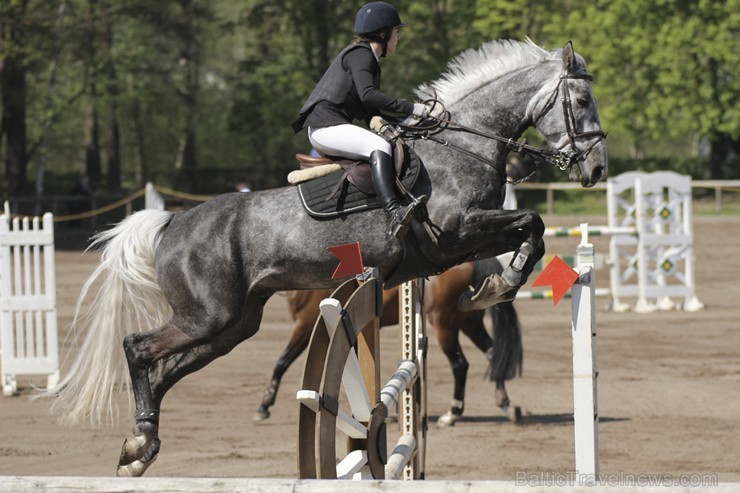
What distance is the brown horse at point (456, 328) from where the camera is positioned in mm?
7996

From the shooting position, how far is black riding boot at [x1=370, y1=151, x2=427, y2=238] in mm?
5320

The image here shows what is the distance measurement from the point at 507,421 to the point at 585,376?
13.3 feet

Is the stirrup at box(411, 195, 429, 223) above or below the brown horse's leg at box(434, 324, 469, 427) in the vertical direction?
above

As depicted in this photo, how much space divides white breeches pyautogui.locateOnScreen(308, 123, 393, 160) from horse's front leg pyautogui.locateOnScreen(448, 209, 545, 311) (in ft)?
1.82

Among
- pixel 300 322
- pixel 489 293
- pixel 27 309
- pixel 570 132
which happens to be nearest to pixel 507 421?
pixel 300 322

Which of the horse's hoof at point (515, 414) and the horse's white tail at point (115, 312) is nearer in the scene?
the horse's white tail at point (115, 312)

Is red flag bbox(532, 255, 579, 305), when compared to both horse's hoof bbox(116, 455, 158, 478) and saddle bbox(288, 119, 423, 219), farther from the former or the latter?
horse's hoof bbox(116, 455, 158, 478)

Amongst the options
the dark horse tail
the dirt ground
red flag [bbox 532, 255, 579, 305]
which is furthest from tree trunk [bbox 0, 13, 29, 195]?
red flag [bbox 532, 255, 579, 305]

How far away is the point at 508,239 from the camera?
5.60m

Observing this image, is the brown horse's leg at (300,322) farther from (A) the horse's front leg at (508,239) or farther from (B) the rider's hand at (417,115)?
(A) the horse's front leg at (508,239)

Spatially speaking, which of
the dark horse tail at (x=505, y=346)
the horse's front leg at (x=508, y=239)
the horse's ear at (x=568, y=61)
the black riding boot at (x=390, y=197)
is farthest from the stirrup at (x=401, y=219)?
the dark horse tail at (x=505, y=346)

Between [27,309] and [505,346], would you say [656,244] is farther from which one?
[27,309]

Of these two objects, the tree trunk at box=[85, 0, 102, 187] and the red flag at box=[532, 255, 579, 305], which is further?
the tree trunk at box=[85, 0, 102, 187]

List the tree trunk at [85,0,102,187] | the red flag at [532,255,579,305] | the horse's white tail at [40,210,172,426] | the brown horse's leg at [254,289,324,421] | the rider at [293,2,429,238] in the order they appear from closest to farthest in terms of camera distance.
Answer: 1. the red flag at [532,255,579,305]
2. the rider at [293,2,429,238]
3. the horse's white tail at [40,210,172,426]
4. the brown horse's leg at [254,289,324,421]
5. the tree trunk at [85,0,102,187]
